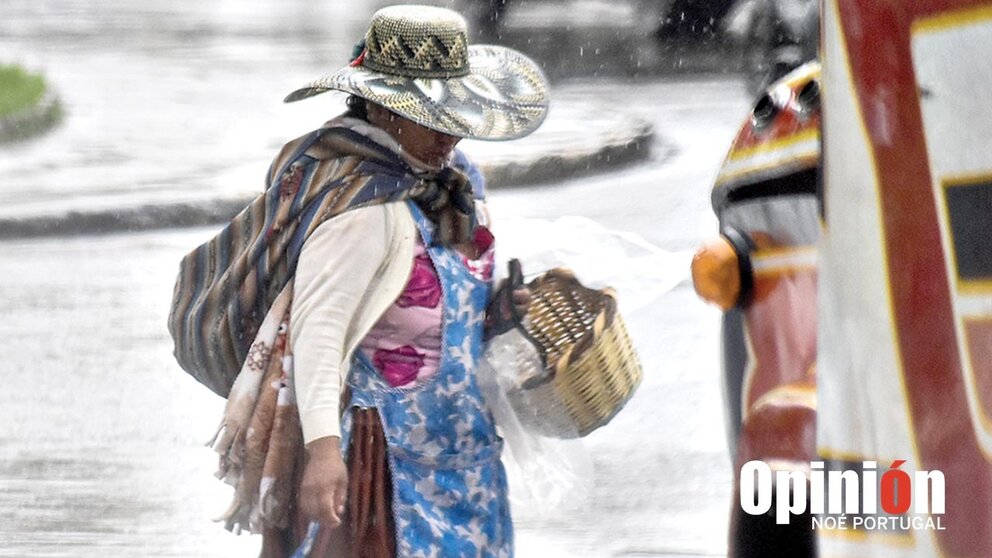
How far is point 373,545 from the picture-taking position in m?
3.35

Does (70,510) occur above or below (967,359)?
below

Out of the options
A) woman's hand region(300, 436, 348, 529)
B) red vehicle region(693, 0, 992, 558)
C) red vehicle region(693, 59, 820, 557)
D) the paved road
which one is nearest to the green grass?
the paved road

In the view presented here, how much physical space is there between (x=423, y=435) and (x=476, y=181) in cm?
52

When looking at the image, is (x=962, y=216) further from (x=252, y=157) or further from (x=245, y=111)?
(x=245, y=111)

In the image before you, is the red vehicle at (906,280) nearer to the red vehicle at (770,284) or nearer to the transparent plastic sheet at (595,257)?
the red vehicle at (770,284)

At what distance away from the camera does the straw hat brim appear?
331cm

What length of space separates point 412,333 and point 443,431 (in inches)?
7.6

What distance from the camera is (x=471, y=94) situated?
3424 millimetres

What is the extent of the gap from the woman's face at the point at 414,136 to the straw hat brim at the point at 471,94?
65 millimetres

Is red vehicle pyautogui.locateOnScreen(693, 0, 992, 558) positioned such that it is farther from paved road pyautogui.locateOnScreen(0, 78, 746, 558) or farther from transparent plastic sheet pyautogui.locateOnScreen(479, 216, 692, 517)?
paved road pyautogui.locateOnScreen(0, 78, 746, 558)

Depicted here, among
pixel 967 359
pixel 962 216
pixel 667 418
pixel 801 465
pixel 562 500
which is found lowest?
pixel 667 418

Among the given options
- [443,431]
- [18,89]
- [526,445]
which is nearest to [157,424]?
[526,445]

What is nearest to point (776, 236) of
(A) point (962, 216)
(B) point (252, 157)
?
(A) point (962, 216)

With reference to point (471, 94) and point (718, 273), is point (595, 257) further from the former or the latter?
point (718, 273)
